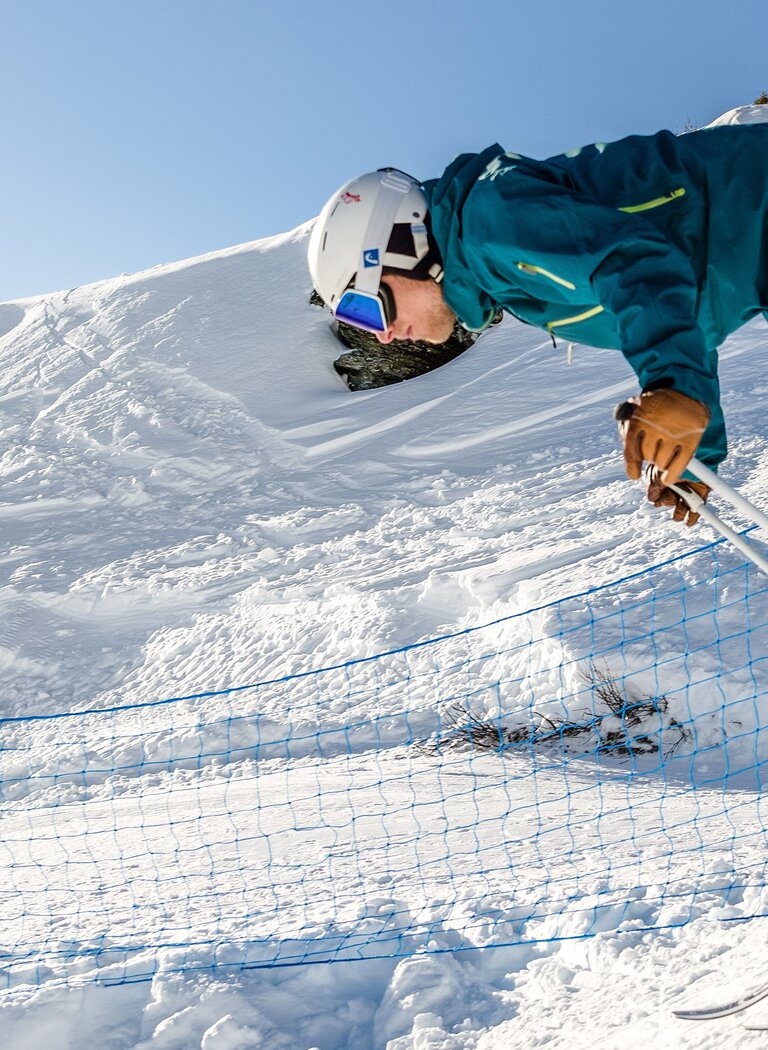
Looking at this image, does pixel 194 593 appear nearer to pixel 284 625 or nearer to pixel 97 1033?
pixel 284 625

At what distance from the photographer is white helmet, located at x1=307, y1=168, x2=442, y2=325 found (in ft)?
7.55

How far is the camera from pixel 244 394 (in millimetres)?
13523

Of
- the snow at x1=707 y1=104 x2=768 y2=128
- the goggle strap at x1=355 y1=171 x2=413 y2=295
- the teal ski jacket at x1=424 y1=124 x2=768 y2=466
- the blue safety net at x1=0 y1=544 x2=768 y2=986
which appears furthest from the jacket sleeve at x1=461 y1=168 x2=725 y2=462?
the snow at x1=707 y1=104 x2=768 y2=128

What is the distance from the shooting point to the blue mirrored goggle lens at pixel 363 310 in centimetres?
241

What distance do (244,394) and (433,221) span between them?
1154cm

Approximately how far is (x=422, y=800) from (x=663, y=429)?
105 inches

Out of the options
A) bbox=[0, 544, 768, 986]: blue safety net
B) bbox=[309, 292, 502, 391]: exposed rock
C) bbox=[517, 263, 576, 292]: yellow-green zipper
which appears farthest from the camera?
bbox=[309, 292, 502, 391]: exposed rock

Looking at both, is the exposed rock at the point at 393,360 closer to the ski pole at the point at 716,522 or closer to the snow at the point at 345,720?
the snow at the point at 345,720

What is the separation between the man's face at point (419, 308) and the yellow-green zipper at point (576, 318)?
0.87ft

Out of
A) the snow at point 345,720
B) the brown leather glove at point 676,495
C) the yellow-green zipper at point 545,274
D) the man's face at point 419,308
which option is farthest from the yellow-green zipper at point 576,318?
the snow at point 345,720

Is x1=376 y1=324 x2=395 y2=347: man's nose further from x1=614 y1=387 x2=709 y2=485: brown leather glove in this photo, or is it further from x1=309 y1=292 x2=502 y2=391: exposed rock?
x1=309 y1=292 x2=502 y2=391: exposed rock

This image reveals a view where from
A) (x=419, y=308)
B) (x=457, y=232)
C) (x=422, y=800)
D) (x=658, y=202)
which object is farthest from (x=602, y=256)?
(x=422, y=800)

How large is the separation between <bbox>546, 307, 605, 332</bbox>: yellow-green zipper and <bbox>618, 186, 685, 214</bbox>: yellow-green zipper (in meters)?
0.22

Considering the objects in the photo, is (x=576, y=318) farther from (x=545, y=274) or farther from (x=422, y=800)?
(x=422, y=800)
